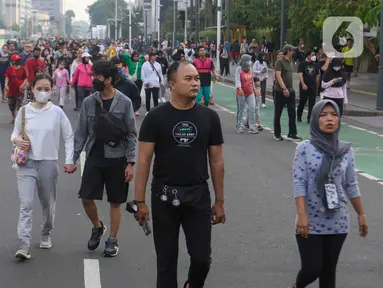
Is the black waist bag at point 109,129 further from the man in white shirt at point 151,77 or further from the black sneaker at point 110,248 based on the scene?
the man in white shirt at point 151,77

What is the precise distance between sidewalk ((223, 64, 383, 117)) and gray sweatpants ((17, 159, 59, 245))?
617 inches

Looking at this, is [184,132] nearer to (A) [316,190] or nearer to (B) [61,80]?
(A) [316,190]

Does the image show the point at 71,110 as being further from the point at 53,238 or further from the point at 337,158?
the point at 337,158

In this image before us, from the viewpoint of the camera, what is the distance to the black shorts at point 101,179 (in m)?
7.71

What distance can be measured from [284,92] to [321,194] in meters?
10.8

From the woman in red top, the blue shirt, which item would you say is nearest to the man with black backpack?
the blue shirt

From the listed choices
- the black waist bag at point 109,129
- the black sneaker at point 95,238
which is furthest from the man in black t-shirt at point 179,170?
the black sneaker at point 95,238

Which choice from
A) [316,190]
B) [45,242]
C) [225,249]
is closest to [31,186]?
[45,242]

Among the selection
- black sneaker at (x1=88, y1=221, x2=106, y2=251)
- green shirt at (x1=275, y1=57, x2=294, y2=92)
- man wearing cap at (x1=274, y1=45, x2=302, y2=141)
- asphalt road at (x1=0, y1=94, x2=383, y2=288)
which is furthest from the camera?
green shirt at (x1=275, y1=57, x2=294, y2=92)

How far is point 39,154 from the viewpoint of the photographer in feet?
25.4

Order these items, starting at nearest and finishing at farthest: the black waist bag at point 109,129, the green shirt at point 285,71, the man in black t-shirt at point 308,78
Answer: the black waist bag at point 109,129, the green shirt at point 285,71, the man in black t-shirt at point 308,78

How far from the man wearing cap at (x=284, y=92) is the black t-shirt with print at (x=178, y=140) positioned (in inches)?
431

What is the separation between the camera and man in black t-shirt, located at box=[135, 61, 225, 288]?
5.71 m

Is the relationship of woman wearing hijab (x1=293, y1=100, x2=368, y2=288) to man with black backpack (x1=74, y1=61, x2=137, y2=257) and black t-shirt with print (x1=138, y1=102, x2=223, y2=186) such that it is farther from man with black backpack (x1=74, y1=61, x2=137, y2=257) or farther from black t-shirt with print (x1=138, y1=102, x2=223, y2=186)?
man with black backpack (x1=74, y1=61, x2=137, y2=257)
